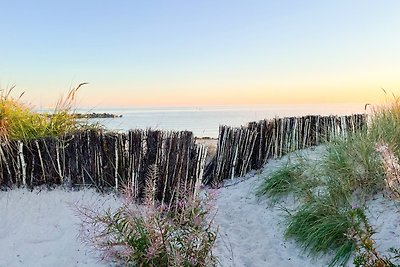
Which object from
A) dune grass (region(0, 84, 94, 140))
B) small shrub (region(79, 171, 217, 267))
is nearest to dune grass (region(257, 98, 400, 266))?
small shrub (region(79, 171, 217, 267))

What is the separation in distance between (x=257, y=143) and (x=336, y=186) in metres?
2.20

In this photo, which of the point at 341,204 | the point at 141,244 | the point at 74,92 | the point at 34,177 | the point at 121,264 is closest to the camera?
the point at 141,244

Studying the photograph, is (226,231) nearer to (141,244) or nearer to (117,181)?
(117,181)

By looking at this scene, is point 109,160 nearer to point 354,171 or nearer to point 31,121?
point 31,121

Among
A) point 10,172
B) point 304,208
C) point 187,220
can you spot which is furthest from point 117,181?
point 304,208

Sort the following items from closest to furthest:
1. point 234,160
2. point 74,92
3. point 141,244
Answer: point 141,244
point 74,92
point 234,160

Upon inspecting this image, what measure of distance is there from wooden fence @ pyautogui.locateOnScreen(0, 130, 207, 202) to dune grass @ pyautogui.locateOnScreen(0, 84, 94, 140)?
22cm

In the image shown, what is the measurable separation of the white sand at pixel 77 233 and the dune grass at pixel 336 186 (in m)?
0.16

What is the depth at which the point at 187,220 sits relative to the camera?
3328 millimetres

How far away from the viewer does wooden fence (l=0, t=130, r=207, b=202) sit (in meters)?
4.48

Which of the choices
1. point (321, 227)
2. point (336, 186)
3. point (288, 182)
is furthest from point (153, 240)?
point (288, 182)

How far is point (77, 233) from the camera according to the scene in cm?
384

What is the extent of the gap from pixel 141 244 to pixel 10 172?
203 centimetres

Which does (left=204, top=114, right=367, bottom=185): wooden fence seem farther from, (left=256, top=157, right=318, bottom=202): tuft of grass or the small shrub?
the small shrub
